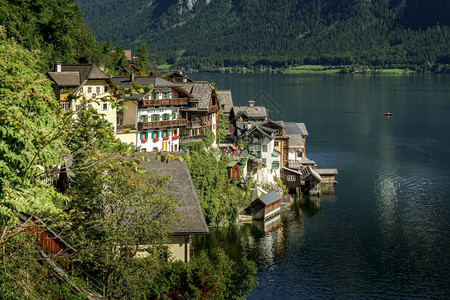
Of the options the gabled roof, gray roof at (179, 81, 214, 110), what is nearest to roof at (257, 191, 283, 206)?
gray roof at (179, 81, 214, 110)

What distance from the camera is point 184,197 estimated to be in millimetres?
41750

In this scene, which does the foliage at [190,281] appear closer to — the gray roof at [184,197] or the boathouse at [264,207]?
the gray roof at [184,197]

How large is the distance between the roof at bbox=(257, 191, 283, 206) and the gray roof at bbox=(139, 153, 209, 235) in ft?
115

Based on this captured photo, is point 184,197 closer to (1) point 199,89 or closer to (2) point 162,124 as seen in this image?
(2) point 162,124

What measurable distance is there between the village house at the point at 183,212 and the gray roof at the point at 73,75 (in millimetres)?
27256

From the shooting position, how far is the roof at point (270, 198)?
79.0m

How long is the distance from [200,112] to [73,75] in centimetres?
2039

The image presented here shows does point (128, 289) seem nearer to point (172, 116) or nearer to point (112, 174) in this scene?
point (112, 174)

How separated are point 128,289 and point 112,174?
18.6 ft

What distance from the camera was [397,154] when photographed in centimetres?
12512

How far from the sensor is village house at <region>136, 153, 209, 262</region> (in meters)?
39.7

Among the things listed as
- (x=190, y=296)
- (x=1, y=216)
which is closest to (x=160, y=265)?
(x=190, y=296)

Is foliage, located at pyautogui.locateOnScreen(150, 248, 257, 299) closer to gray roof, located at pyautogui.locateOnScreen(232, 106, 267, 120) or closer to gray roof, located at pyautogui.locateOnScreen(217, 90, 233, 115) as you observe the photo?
gray roof, located at pyautogui.locateOnScreen(232, 106, 267, 120)

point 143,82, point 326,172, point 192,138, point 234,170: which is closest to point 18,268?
point 143,82
